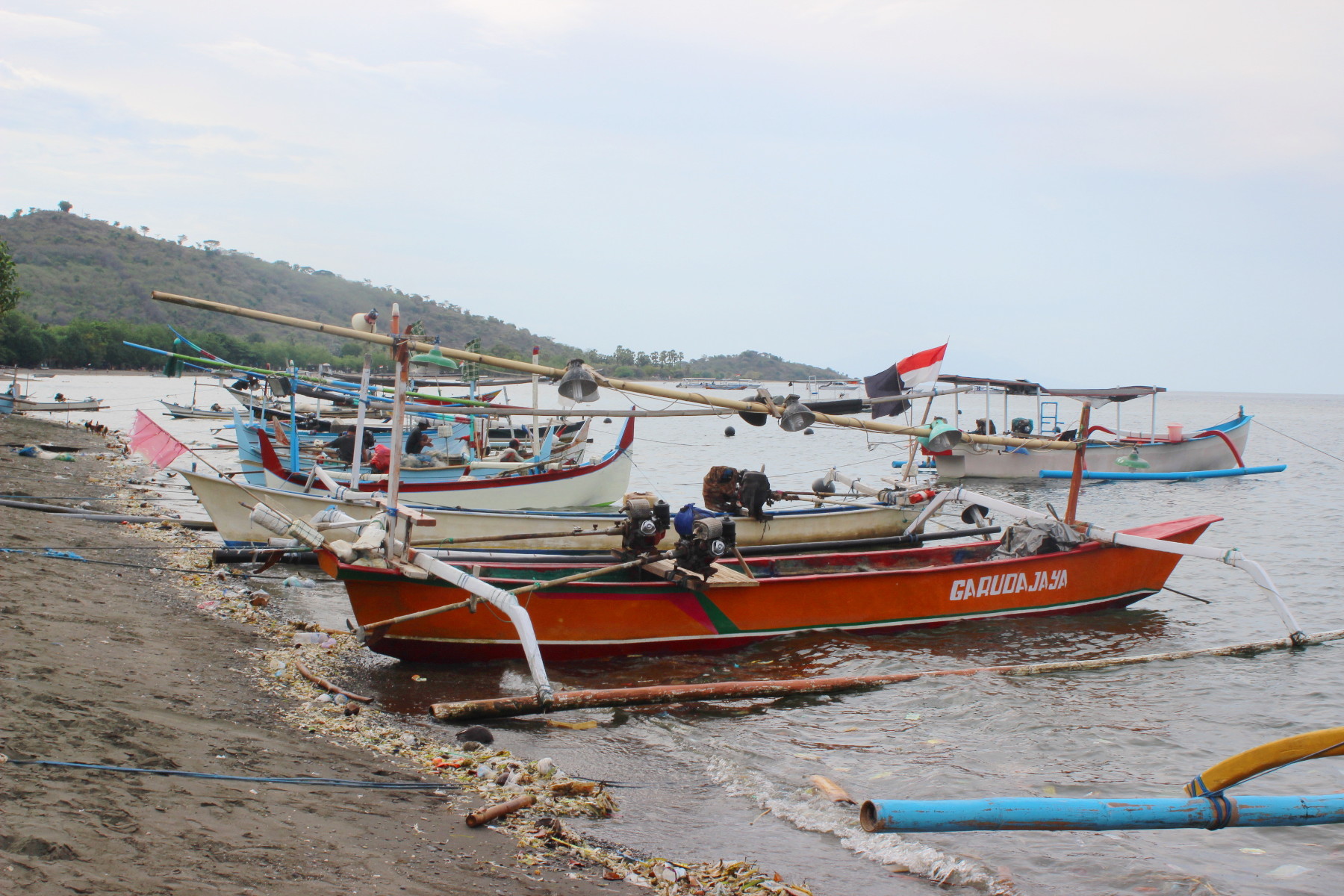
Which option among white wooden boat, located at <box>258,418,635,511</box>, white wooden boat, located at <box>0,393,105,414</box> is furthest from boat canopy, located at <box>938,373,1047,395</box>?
white wooden boat, located at <box>0,393,105,414</box>

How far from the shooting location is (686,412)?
9344 millimetres

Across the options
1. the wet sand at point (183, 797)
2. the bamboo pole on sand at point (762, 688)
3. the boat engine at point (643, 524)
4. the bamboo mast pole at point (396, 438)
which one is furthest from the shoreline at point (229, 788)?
the boat engine at point (643, 524)

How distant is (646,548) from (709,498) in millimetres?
3141

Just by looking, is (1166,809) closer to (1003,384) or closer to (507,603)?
(507,603)

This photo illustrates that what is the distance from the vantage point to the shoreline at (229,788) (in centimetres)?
379

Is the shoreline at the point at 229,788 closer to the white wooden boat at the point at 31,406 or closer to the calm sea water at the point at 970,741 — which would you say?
the calm sea water at the point at 970,741

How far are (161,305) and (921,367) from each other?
280 feet

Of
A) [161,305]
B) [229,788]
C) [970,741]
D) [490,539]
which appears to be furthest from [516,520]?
[161,305]

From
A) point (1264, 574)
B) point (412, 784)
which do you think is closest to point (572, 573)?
point (412, 784)

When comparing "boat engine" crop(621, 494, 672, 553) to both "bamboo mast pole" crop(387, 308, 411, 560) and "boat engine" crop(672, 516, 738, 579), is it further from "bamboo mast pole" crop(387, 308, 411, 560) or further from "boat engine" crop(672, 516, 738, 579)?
"bamboo mast pole" crop(387, 308, 411, 560)

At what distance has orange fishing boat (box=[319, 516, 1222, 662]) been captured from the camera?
8625mm

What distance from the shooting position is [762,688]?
26.0 ft

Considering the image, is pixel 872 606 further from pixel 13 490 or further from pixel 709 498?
pixel 13 490

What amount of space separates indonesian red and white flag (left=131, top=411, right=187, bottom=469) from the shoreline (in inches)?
77.1
